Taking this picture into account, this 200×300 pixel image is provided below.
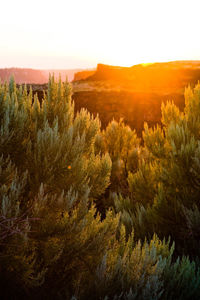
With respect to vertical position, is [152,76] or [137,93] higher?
[152,76]

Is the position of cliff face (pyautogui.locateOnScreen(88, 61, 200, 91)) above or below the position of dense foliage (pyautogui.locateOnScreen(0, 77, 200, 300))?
above

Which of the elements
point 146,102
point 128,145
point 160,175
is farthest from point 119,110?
point 160,175

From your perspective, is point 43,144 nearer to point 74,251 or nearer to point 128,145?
point 74,251

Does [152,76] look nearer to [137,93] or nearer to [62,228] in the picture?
[137,93]

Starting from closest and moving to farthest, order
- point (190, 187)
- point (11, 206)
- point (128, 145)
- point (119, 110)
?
1. point (11, 206)
2. point (190, 187)
3. point (128, 145)
4. point (119, 110)

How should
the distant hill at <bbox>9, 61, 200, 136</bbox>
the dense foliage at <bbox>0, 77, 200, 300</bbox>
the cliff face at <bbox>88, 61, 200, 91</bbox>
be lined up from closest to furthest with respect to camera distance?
the dense foliage at <bbox>0, 77, 200, 300</bbox>
the distant hill at <bbox>9, 61, 200, 136</bbox>
the cliff face at <bbox>88, 61, 200, 91</bbox>

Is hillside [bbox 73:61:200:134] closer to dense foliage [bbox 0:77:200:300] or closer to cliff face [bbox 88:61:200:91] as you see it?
cliff face [bbox 88:61:200:91]

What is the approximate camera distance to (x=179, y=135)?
5785mm

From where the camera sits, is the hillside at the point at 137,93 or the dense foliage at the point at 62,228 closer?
the dense foliage at the point at 62,228

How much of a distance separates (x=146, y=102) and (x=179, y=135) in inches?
915

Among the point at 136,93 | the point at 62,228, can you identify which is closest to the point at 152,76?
the point at 136,93

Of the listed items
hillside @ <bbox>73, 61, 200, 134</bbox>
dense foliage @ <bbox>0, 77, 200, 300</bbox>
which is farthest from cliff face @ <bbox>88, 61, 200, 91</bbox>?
dense foliage @ <bbox>0, 77, 200, 300</bbox>

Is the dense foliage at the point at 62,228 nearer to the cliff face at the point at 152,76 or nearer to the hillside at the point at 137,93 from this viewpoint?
the hillside at the point at 137,93

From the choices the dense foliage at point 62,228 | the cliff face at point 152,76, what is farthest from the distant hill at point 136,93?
the dense foliage at point 62,228
